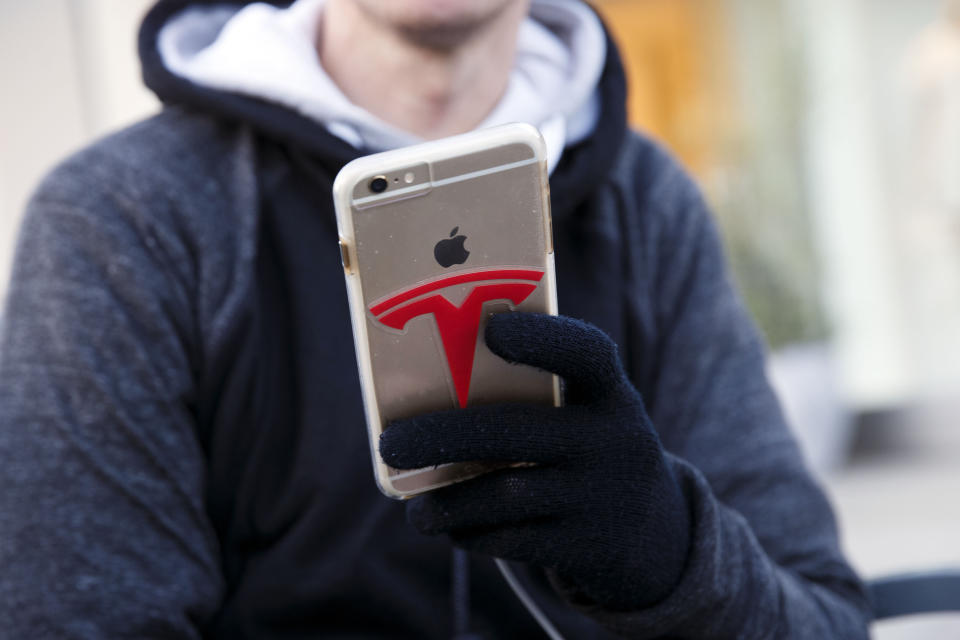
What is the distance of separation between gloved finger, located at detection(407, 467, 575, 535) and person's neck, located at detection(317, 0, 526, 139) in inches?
21.7

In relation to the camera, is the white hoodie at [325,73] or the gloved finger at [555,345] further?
the white hoodie at [325,73]

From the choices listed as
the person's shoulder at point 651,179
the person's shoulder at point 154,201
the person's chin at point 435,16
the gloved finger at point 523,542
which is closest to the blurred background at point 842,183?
the person's shoulder at point 651,179

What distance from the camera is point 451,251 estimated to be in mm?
801

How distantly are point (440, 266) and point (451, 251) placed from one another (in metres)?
0.02

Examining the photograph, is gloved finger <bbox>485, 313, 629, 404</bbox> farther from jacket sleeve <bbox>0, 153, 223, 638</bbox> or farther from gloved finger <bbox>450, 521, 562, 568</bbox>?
jacket sleeve <bbox>0, 153, 223, 638</bbox>

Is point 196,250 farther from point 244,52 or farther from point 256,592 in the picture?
point 256,592

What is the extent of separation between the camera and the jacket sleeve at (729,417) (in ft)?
3.69

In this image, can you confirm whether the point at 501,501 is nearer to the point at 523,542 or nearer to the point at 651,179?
the point at 523,542

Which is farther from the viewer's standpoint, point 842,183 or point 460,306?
point 842,183

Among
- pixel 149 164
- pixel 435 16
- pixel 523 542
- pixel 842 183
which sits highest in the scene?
pixel 435 16

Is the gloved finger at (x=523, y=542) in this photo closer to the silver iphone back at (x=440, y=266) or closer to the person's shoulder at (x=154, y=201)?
the silver iphone back at (x=440, y=266)

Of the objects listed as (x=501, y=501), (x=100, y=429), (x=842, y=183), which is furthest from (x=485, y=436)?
(x=842, y=183)

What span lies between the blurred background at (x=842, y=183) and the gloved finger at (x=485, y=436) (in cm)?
337

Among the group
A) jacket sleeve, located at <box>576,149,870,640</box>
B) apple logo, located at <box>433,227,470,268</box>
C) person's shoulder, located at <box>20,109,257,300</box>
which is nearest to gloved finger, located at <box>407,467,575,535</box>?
apple logo, located at <box>433,227,470,268</box>
